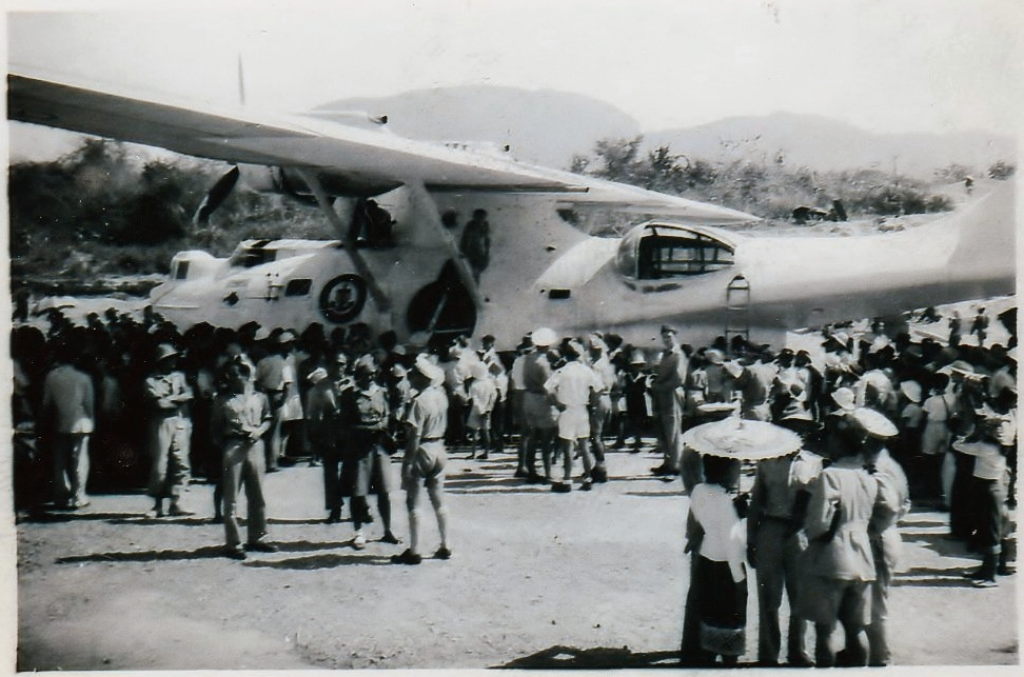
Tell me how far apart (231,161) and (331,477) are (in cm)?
319

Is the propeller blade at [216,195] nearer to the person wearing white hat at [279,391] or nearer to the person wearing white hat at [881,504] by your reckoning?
the person wearing white hat at [279,391]

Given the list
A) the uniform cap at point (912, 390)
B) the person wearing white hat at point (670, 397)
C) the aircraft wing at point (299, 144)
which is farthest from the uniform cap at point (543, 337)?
the uniform cap at point (912, 390)

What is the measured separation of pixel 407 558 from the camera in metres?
6.83

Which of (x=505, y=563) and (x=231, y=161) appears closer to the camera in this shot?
(x=505, y=563)

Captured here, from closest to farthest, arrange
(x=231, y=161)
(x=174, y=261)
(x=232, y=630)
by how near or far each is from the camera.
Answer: (x=232, y=630) < (x=231, y=161) < (x=174, y=261)

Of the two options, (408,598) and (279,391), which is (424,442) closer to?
(408,598)

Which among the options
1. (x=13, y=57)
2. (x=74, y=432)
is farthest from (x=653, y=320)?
(x=13, y=57)

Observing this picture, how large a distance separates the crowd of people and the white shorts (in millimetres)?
28

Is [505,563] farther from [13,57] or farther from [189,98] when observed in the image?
[13,57]

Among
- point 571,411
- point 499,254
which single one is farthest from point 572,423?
point 499,254

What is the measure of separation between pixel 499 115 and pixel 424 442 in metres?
2.90

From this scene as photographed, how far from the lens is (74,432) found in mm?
7531

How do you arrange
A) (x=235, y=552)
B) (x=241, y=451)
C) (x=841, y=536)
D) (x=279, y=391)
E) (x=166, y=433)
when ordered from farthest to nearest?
(x=279, y=391)
(x=166, y=433)
(x=235, y=552)
(x=241, y=451)
(x=841, y=536)

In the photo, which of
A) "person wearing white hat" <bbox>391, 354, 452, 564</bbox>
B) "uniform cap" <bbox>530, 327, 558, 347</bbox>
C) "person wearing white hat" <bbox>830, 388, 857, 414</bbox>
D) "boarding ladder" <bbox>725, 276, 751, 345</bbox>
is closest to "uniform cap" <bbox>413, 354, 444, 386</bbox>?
"person wearing white hat" <bbox>391, 354, 452, 564</bbox>
